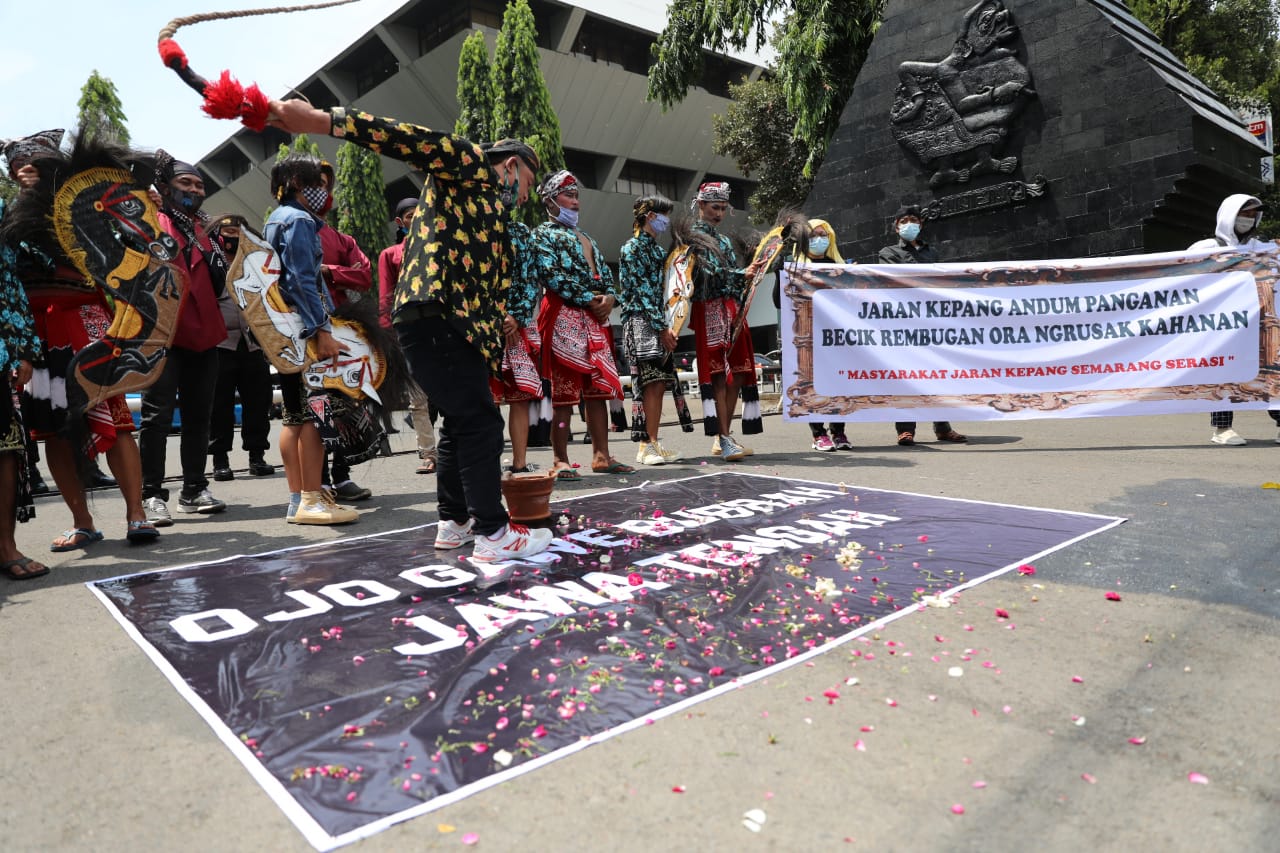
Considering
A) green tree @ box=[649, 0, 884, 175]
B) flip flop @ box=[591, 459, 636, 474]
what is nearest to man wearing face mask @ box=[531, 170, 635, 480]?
flip flop @ box=[591, 459, 636, 474]

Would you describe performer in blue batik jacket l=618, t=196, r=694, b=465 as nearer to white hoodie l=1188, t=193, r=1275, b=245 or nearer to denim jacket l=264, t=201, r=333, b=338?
denim jacket l=264, t=201, r=333, b=338

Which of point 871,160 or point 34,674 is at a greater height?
point 871,160

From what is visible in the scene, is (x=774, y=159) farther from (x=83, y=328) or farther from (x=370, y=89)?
(x=83, y=328)

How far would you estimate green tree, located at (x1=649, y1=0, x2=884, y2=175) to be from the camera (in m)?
15.8

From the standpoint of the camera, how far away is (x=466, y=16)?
28484 mm

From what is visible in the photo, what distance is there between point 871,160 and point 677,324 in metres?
8.57

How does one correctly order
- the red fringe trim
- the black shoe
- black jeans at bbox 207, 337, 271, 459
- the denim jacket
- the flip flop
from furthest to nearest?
1. the black shoe
2. black jeans at bbox 207, 337, 271, 459
3. the flip flop
4. the denim jacket
5. the red fringe trim

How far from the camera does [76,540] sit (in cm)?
423

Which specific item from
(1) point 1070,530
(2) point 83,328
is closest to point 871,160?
(1) point 1070,530

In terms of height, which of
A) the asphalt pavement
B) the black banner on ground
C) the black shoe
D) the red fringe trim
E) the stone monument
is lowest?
the asphalt pavement

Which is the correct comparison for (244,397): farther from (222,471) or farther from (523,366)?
(523,366)

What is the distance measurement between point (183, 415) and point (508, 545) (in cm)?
278

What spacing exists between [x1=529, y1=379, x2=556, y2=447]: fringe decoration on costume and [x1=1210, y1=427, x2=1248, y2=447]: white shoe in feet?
16.8

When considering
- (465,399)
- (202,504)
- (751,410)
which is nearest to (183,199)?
(202,504)
